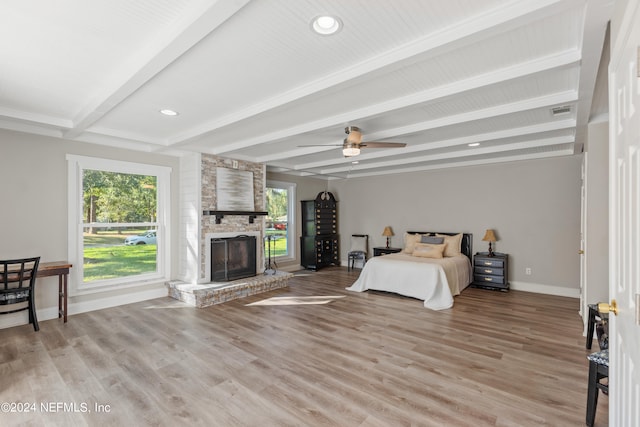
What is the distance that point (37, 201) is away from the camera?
13.5 feet

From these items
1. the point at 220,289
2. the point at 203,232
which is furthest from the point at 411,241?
the point at 203,232

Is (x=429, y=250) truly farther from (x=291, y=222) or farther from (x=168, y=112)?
(x=168, y=112)

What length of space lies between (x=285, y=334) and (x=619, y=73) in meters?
3.56

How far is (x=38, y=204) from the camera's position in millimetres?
4137

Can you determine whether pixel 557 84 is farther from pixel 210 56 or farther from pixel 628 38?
pixel 210 56

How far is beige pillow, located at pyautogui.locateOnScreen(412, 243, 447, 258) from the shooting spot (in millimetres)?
6074

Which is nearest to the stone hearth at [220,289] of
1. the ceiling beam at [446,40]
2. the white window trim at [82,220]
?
the white window trim at [82,220]

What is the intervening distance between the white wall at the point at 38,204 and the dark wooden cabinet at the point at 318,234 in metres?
4.45

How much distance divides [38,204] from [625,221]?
5751 millimetres

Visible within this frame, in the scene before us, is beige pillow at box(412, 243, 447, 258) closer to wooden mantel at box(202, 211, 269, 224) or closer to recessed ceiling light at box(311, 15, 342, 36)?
wooden mantel at box(202, 211, 269, 224)

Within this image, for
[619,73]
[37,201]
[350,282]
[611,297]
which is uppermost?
[619,73]

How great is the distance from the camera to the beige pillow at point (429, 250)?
6.07 m

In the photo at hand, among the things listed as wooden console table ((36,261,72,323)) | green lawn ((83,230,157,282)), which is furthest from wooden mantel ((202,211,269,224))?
wooden console table ((36,261,72,323))

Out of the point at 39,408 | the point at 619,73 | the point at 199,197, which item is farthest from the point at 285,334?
the point at 619,73
